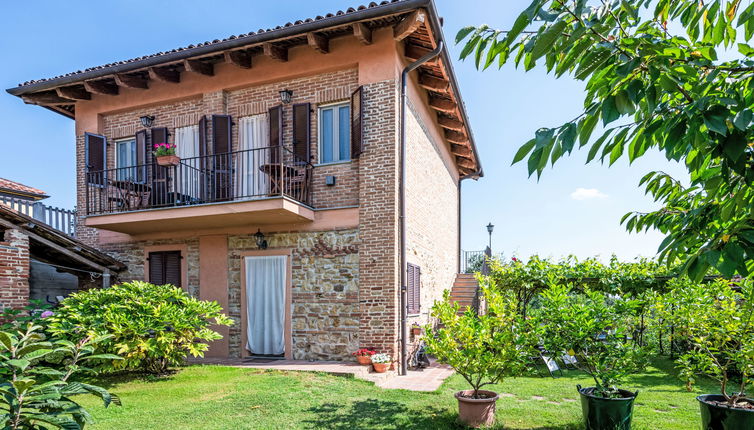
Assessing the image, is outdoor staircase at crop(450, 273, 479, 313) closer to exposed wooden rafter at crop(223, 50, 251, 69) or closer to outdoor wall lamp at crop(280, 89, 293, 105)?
outdoor wall lamp at crop(280, 89, 293, 105)

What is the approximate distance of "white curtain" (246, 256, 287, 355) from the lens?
894cm

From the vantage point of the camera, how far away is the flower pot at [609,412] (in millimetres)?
4590

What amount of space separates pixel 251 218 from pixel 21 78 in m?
7.32

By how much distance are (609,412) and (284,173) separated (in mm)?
6659

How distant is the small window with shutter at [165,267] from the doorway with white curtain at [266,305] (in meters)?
1.86

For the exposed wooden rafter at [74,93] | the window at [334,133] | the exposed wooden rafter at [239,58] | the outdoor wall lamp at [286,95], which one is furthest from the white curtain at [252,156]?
the exposed wooden rafter at [74,93]

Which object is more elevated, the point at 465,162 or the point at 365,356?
the point at 465,162

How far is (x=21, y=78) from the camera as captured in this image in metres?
10.5

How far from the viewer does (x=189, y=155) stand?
10.0 meters

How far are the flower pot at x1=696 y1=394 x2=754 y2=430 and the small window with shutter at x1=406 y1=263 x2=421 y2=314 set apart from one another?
205 inches

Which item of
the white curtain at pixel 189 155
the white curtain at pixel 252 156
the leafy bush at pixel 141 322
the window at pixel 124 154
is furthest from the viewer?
the window at pixel 124 154

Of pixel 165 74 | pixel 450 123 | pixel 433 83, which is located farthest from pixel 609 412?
pixel 165 74

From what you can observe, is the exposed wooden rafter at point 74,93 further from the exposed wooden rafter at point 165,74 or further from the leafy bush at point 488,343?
the leafy bush at point 488,343

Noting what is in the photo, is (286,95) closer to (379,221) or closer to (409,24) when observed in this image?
(409,24)
